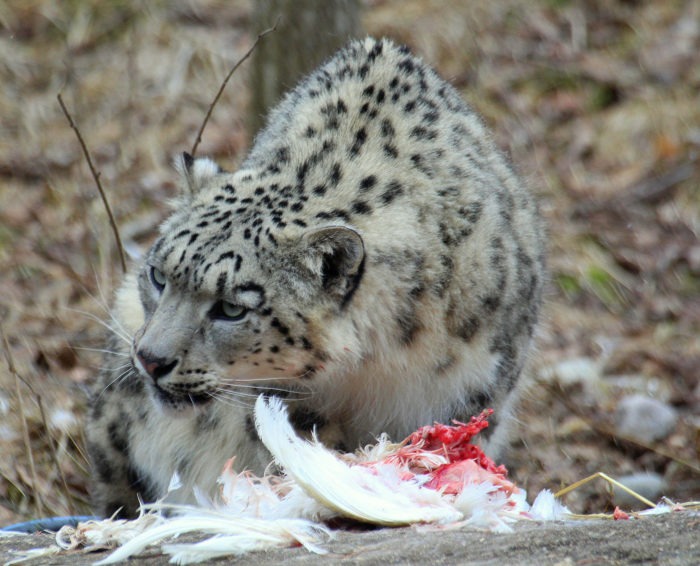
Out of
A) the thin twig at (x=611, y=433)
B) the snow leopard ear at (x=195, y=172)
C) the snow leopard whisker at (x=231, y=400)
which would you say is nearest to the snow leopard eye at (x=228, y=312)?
the snow leopard whisker at (x=231, y=400)

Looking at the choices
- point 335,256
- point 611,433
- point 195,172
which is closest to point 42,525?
point 195,172

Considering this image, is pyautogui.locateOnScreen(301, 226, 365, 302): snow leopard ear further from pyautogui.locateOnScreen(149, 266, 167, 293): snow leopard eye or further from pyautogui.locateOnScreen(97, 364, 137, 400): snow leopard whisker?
pyautogui.locateOnScreen(97, 364, 137, 400): snow leopard whisker

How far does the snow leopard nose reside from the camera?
491cm

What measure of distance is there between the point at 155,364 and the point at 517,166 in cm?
289

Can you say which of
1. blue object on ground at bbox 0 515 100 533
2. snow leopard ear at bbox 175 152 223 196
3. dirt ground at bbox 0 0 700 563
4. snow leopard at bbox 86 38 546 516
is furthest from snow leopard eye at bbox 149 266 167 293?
dirt ground at bbox 0 0 700 563

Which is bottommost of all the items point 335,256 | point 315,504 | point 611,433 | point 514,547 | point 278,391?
point 611,433

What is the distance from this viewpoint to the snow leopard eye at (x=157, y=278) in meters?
5.15

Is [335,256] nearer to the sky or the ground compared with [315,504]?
nearer to the sky

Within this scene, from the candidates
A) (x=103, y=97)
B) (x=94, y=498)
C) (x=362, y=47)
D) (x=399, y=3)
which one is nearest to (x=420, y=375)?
(x=362, y=47)

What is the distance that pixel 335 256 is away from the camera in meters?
5.00

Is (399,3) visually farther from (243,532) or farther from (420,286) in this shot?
(243,532)

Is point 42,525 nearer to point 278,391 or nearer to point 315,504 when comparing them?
point 278,391

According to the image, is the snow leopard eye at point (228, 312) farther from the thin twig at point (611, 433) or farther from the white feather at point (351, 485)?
the thin twig at point (611, 433)

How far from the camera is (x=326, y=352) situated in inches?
204
